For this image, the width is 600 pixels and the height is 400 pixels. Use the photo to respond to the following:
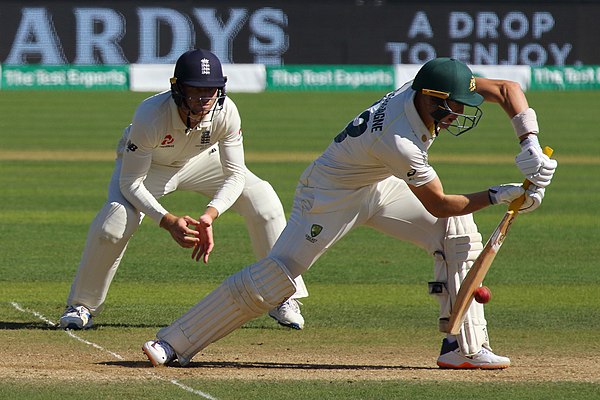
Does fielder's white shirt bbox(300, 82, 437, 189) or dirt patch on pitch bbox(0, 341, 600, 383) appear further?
dirt patch on pitch bbox(0, 341, 600, 383)

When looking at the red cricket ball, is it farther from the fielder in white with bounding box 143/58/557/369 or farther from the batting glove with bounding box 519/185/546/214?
the batting glove with bounding box 519/185/546/214

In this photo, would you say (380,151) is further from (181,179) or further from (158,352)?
(181,179)

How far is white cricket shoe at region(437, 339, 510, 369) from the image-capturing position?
7047mm

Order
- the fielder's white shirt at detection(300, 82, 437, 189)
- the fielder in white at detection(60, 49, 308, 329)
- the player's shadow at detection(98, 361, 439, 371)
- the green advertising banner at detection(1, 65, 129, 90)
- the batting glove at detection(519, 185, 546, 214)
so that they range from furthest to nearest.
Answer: the green advertising banner at detection(1, 65, 129, 90) < the fielder in white at detection(60, 49, 308, 329) < the player's shadow at detection(98, 361, 439, 371) < the batting glove at detection(519, 185, 546, 214) < the fielder's white shirt at detection(300, 82, 437, 189)

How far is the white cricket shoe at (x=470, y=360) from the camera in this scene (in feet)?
23.1

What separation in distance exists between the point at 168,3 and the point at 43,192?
84.8 ft

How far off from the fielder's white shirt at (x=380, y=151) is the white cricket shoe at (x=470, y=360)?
40.8 inches

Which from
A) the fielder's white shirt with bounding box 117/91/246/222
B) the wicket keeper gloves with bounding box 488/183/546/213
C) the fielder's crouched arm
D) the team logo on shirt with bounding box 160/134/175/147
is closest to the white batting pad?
the wicket keeper gloves with bounding box 488/183/546/213

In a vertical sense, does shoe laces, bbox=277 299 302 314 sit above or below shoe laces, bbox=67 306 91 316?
below

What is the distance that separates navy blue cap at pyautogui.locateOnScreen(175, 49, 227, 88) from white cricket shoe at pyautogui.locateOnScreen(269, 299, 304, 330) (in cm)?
170

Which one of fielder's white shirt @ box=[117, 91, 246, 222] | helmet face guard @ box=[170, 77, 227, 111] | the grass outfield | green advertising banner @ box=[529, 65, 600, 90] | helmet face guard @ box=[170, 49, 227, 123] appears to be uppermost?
helmet face guard @ box=[170, 49, 227, 123]

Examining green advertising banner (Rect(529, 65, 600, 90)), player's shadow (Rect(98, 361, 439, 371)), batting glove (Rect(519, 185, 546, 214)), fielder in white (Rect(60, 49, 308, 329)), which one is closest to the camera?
batting glove (Rect(519, 185, 546, 214))

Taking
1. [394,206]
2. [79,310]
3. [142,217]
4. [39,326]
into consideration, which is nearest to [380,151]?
[394,206]

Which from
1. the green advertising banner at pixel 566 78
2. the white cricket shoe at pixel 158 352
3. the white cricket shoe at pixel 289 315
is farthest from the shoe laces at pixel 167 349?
the green advertising banner at pixel 566 78
